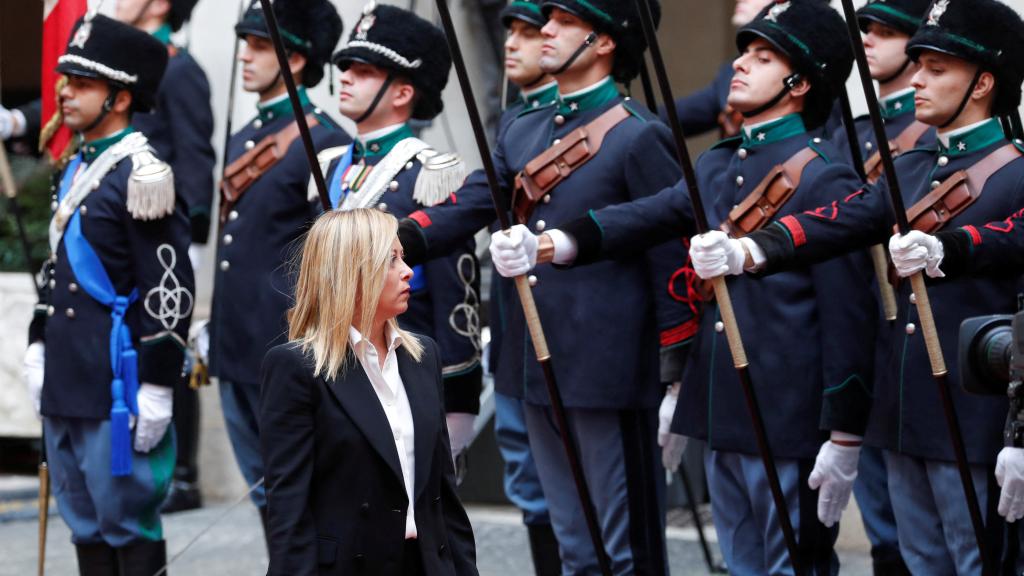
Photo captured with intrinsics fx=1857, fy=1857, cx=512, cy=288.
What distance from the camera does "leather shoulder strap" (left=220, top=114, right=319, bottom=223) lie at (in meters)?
5.84

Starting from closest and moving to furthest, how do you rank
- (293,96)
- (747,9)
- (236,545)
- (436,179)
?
(293,96) < (436,179) < (747,9) < (236,545)

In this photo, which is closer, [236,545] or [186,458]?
[236,545]

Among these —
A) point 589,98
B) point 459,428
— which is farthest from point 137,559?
point 589,98

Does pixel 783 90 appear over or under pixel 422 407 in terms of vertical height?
over

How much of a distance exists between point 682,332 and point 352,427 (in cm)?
160

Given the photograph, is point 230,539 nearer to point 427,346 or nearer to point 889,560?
point 889,560

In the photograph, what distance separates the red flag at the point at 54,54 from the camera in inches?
239

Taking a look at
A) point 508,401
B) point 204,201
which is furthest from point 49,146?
point 508,401

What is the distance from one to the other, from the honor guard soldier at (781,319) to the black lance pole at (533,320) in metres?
0.08

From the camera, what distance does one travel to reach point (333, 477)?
3.49 meters

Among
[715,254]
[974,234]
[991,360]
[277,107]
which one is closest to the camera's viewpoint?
[991,360]

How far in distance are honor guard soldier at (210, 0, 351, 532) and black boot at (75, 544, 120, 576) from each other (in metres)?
0.54


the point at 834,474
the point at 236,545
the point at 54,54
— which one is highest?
the point at 54,54

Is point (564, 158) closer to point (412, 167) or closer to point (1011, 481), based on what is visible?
point (412, 167)
